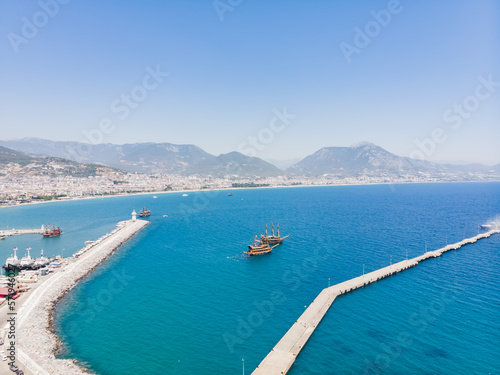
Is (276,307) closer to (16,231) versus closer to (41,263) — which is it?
(41,263)

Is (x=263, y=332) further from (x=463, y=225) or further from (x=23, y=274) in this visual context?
(x=463, y=225)

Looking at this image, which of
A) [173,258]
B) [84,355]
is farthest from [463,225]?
[84,355]

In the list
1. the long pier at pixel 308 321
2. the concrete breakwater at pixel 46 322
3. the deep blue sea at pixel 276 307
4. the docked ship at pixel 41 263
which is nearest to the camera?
the concrete breakwater at pixel 46 322

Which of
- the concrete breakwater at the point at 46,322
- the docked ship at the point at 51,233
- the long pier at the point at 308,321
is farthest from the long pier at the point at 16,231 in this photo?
the long pier at the point at 308,321

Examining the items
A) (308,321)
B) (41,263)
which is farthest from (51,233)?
(308,321)

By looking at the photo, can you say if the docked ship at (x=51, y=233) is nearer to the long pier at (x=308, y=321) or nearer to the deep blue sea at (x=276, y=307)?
the deep blue sea at (x=276, y=307)

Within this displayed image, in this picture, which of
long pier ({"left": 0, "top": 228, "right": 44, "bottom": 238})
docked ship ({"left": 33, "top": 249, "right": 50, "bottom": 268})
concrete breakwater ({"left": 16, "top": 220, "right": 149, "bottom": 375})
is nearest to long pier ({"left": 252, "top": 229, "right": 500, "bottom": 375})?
concrete breakwater ({"left": 16, "top": 220, "right": 149, "bottom": 375})
